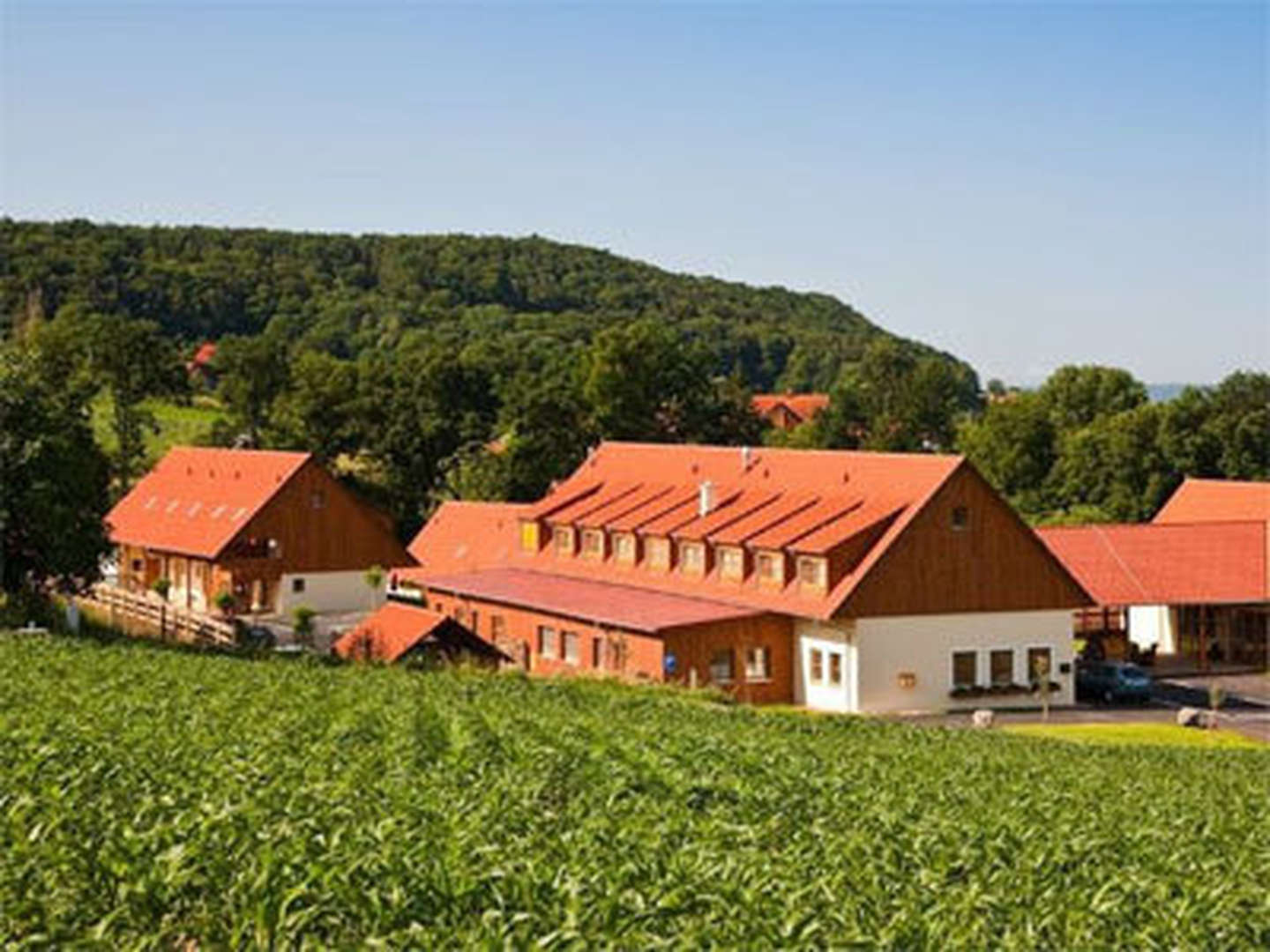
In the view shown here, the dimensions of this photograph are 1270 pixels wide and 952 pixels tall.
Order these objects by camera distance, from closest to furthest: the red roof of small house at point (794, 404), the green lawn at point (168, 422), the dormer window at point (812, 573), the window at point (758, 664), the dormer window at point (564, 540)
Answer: the dormer window at point (812, 573) < the window at point (758, 664) < the dormer window at point (564, 540) < the green lawn at point (168, 422) < the red roof of small house at point (794, 404)

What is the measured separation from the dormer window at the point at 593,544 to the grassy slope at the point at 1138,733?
56.8ft

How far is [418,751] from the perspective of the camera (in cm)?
2055

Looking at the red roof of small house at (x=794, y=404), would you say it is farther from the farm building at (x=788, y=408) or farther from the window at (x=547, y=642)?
the window at (x=547, y=642)

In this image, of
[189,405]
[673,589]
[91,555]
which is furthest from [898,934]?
[189,405]

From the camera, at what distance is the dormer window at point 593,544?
58844 millimetres

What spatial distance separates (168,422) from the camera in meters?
106

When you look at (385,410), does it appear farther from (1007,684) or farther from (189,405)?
(1007,684)

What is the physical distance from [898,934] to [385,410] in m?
73.3

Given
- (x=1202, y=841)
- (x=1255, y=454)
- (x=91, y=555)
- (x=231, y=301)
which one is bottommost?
(x=1202, y=841)

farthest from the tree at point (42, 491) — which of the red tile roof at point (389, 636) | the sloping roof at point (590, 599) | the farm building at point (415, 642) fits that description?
the sloping roof at point (590, 599)

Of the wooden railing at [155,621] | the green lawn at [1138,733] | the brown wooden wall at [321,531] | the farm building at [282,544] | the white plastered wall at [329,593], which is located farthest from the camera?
the white plastered wall at [329,593]

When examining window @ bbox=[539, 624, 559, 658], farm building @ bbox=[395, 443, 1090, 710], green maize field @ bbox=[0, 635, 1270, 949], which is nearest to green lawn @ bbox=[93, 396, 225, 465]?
window @ bbox=[539, 624, 559, 658]

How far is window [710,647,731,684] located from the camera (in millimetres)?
49125

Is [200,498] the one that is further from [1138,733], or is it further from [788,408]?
[788,408]
